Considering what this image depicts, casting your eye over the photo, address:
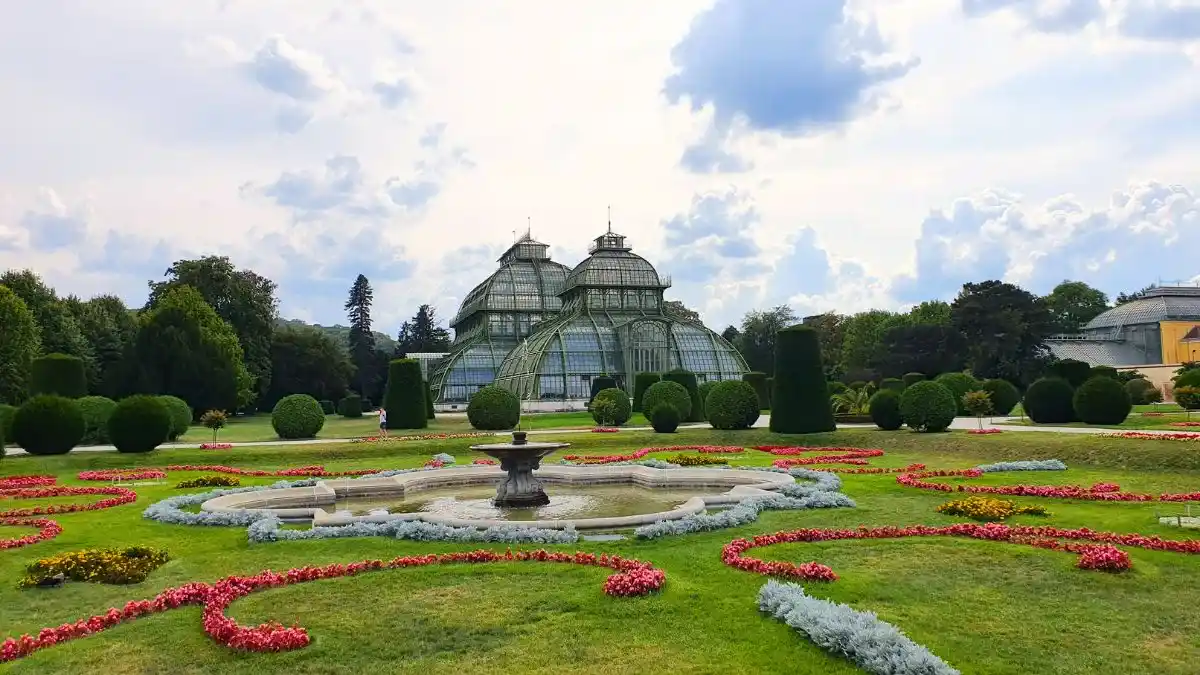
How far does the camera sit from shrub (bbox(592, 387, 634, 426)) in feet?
128

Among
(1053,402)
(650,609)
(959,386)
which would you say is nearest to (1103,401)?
(1053,402)

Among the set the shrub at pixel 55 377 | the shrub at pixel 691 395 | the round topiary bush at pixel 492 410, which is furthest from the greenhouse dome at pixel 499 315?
the shrub at pixel 55 377

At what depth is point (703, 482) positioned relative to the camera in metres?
19.3

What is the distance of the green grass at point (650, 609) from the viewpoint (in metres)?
7.11

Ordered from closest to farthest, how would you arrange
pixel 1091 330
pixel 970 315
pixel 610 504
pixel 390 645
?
1. pixel 390 645
2. pixel 610 504
3. pixel 970 315
4. pixel 1091 330

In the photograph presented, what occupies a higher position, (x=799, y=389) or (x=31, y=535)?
(x=799, y=389)

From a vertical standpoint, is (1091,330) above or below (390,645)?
above

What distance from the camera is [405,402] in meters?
41.6

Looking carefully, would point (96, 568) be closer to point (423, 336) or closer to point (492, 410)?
point (492, 410)

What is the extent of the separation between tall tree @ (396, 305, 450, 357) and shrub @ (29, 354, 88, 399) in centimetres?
7273

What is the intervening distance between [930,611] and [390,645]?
5142 millimetres

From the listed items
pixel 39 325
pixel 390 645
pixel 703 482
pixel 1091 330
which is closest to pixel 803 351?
pixel 703 482

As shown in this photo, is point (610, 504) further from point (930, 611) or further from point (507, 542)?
point (930, 611)

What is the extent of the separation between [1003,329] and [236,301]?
58.7m
